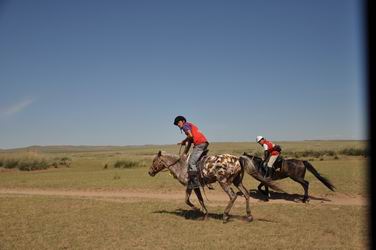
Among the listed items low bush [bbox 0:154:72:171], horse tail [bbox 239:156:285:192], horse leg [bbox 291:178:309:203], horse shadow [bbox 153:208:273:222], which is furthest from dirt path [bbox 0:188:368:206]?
low bush [bbox 0:154:72:171]

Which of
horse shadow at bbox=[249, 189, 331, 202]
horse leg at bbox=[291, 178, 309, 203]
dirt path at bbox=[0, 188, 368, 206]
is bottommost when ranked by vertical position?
dirt path at bbox=[0, 188, 368, 206]

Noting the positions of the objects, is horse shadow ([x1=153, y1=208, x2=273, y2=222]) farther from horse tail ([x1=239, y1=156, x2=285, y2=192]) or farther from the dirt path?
the dirt path

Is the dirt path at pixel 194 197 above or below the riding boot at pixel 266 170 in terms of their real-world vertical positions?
below

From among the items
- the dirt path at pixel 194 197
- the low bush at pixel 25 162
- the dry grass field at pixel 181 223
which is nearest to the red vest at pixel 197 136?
the dry grass field at pixel 181 223

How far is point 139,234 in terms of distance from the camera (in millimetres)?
10766

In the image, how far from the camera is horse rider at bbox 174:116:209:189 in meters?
12.6

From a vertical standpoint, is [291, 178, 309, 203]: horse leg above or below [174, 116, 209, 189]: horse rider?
below

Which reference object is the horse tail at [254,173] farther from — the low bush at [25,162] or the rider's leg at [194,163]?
the low bush at [25,162]

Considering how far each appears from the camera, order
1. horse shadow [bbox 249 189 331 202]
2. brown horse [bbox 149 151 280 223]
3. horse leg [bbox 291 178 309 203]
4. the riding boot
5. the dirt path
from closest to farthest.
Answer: brown horse [bbox 149 151 280 223] → horse leg [bbox 291 178 309 203] → the dirt path → the riding boot → horse shadow [bbox 249 189 331 202]

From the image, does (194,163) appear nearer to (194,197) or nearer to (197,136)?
(197,136)

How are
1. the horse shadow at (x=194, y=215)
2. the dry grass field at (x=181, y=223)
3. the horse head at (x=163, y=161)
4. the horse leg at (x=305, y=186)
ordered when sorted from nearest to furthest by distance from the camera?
the dry grass field at (x=181, y=223), the horse shadow at (x=194, y=215), the horse head at (x=163, y=161), the horse leg at (x=305, y=186)

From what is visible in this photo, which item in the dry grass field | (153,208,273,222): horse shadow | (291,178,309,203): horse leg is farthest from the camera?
(291,178,309,203): horse leg

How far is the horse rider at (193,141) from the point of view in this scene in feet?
41.2

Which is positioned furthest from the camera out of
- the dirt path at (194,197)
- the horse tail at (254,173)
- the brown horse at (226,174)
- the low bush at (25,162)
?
the low bush at (25,162)
